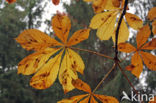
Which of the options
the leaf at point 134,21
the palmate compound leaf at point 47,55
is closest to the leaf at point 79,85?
the palmate compound leaf at point 47,55

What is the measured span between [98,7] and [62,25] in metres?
0.05

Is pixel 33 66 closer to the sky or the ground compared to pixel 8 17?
closer to the ground

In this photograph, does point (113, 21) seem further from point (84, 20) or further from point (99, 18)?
point (84, 20)

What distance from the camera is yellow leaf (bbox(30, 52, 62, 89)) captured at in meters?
0.22

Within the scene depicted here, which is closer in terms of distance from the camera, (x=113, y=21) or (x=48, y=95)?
(x=113, y=21)

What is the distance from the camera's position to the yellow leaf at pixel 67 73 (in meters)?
0.25

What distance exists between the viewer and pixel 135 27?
256 millimetres

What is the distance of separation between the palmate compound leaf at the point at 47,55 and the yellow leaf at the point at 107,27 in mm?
35

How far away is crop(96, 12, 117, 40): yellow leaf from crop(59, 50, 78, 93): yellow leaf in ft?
0.21

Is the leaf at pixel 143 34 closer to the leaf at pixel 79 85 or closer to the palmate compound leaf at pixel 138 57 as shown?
the palmate compound leaf at pixel 138 57

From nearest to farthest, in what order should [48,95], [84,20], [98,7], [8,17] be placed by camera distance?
[98,7]
[84,20]
[8,17]
[48,95]

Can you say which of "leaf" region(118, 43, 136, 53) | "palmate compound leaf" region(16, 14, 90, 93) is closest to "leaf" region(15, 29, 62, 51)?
"palmate compound leaf" region(16, 14, 90, 93)

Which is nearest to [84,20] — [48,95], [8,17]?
[8,17]

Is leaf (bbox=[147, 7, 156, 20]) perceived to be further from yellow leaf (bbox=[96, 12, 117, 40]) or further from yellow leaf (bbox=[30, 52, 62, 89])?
yellow leaf (bbox=[30, 52, 62, 89])
